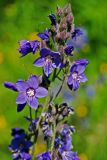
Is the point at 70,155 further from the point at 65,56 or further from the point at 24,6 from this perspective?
the point at 24,6

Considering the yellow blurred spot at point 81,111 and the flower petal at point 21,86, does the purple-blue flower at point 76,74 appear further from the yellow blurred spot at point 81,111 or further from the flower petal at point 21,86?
the yellow blurred spot at point 81,111

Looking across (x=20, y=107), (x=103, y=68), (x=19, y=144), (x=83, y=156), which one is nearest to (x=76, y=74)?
(x=20, y=107)

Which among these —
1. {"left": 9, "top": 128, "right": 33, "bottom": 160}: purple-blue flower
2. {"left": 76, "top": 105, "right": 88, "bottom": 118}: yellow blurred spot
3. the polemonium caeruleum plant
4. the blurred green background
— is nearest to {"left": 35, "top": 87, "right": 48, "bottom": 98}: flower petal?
the polemonium caeruleum plant

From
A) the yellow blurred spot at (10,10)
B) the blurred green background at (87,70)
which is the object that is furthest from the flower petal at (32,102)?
the yellow blurred spot at (10,10)

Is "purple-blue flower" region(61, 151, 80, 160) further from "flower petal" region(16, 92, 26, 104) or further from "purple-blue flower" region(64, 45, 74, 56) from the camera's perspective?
"purple-blue flower" region(64, 45, 74, 56)

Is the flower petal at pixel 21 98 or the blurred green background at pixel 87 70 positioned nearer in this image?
the flower petal at pixel 21 98

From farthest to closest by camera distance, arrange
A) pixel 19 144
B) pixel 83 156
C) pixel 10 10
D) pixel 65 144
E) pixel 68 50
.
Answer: pixel 10 10
pixel 83 156
pixel 19 144
pixel 65 144
pixel 68 50

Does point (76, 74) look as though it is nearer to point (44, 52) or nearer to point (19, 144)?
point (44, 52)

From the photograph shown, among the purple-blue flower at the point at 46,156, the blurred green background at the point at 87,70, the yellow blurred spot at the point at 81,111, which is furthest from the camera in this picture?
the yellow blurred spot at the point at 81,111
